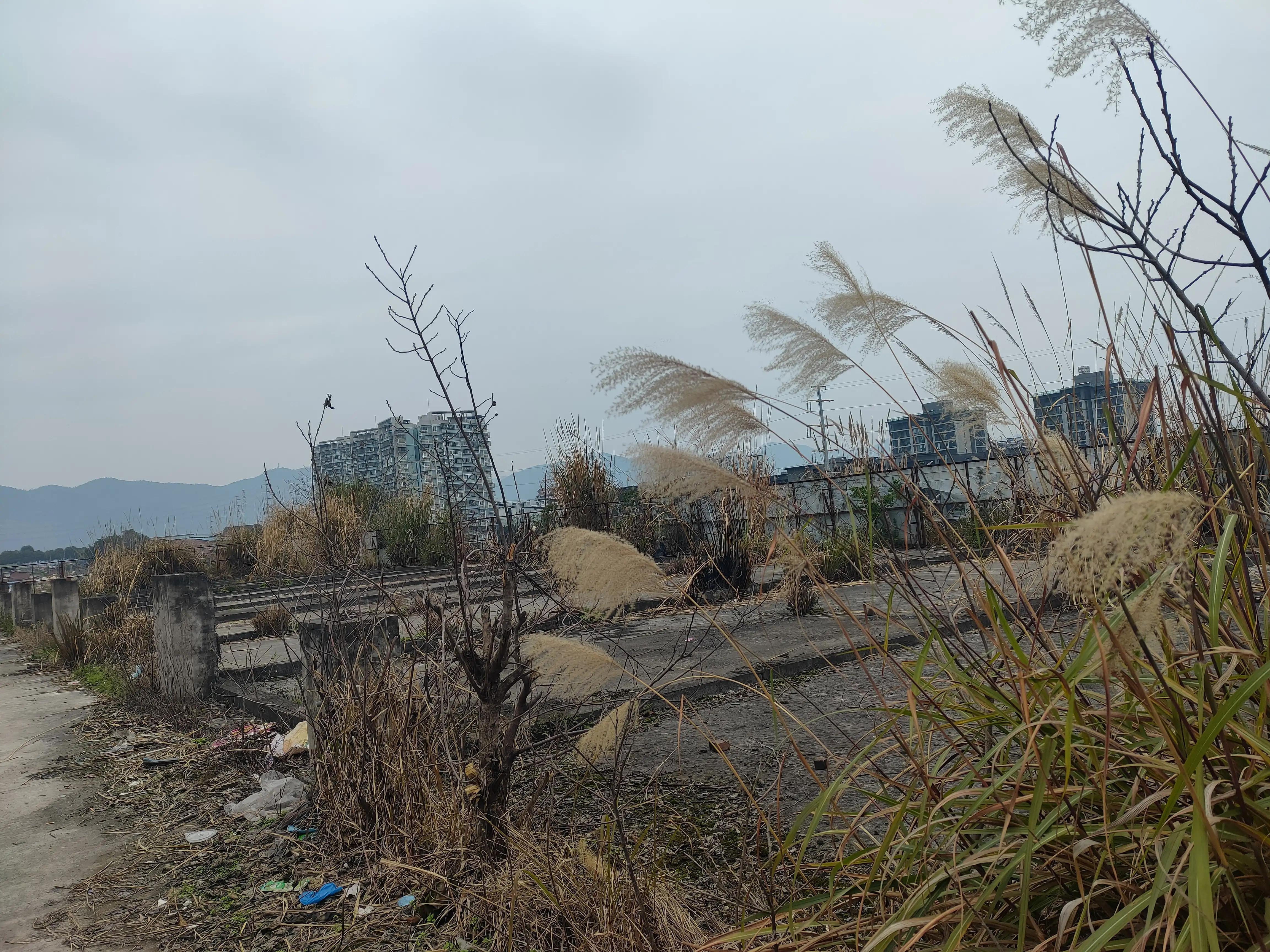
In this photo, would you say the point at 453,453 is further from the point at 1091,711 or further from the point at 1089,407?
the point at 1091,711

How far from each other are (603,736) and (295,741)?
250cm

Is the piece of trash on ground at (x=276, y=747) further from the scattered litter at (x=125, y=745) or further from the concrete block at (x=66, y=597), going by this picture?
the concrete block at (x=66, y=597)

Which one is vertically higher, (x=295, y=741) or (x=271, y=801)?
(x=295, y=741)

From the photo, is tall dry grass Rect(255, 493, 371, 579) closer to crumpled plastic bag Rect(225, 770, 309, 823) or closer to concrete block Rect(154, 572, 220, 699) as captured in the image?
concrete block Rect(154, 572, 220, 699)

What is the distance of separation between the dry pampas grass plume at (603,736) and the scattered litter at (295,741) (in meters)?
2.32

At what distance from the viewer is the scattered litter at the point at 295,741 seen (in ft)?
12.1

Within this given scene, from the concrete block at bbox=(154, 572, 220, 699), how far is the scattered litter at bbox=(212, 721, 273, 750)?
0.96 metres

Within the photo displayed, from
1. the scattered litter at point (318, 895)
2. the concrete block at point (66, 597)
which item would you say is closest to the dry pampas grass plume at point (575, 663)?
the scattered litter at point (318, 895)

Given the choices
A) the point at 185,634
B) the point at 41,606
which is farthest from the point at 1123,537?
the point at 41,606

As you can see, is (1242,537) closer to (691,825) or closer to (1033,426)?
(1033,426)

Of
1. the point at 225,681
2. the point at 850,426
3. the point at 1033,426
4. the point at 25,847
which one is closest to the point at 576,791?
the point at 850,426

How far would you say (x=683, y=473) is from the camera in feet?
5.31

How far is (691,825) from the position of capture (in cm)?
232

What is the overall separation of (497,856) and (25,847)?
2061 mm
